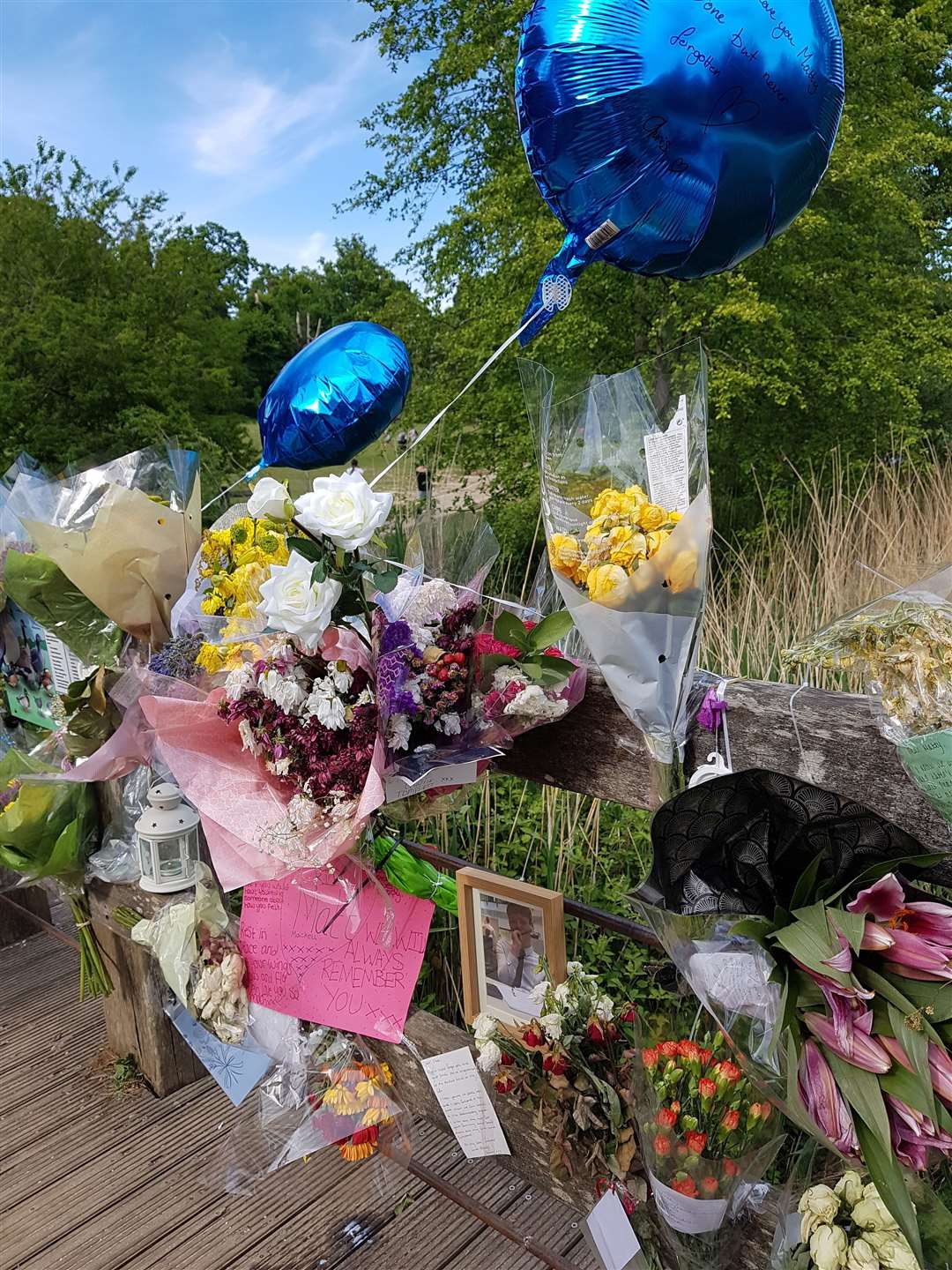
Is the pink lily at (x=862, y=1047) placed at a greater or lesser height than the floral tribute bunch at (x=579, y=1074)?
greater

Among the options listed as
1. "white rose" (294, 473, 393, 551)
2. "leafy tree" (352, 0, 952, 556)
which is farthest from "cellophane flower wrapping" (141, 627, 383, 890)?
"leafy tree" (352, 0, 952, 556)

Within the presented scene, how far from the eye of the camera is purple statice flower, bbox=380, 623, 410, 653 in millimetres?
1221

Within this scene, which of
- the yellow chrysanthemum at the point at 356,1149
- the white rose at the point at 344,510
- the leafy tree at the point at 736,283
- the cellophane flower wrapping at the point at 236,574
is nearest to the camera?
the white rose at the point at 344,510

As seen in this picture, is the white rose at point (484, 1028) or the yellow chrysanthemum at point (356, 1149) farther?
the yellow chrysanthemum at point (356, 1149)

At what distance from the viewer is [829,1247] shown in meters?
0.95

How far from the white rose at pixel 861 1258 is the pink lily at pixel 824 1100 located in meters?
0.16

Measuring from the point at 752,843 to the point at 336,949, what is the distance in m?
0.96

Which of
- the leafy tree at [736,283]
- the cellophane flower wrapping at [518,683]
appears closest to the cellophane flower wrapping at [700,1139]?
the cellophane flower wrapping at [518,683]

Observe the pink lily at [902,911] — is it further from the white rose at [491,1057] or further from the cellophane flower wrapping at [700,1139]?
the white rose at [491,1057]

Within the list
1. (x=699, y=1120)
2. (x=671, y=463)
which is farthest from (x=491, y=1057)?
(x=671, y=463)

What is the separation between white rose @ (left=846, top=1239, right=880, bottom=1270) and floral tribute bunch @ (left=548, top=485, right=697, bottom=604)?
725mm

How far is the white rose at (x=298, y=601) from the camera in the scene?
3.68 ft

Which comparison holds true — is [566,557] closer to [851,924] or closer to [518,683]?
[518,683]

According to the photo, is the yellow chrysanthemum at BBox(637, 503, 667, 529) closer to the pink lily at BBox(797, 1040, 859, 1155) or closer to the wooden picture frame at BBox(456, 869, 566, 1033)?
the pink lily at BBox(797, 1040, 859, 1155)
